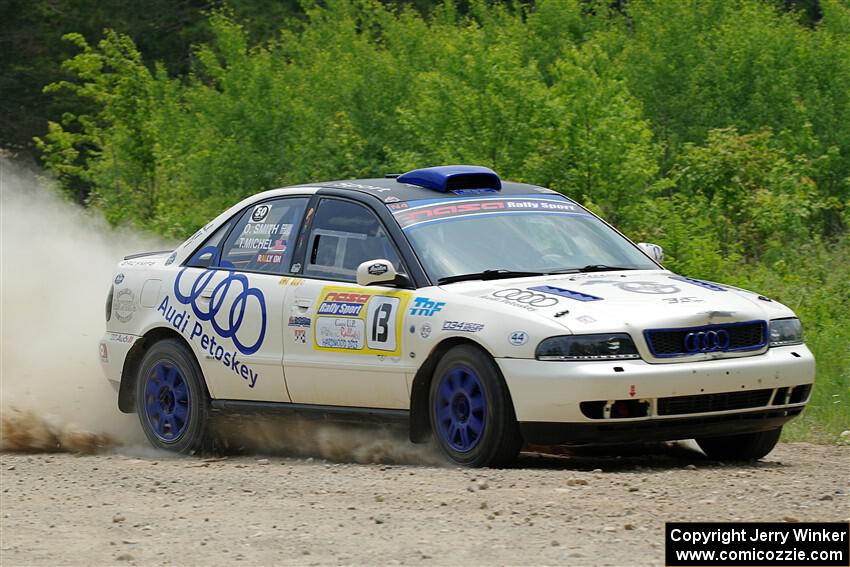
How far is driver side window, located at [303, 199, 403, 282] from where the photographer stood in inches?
322

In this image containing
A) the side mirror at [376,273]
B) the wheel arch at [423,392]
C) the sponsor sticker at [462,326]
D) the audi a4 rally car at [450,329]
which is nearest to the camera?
the audi a4 rally car at [450,329]

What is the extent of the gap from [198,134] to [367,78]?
11.3ft

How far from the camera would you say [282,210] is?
29.0 feet

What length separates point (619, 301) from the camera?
23.7ft

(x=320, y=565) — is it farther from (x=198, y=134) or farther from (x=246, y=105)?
(x=198, y=134)

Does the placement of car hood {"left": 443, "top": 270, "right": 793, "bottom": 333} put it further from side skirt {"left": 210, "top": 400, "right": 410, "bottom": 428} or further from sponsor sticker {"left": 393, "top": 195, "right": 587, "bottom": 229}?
side skirt {"left": 210, "top": 400, "right": 410, "bottom": 428}

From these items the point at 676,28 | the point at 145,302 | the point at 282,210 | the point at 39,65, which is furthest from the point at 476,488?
the point at 39,65

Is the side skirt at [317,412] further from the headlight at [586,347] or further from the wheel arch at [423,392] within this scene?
the headlight at [586,347]

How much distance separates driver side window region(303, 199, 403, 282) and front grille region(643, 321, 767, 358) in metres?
1.69

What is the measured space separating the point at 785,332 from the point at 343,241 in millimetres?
2562

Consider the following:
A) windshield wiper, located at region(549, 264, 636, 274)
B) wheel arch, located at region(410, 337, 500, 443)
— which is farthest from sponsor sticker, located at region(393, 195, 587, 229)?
wheel arch, located at region(410, 337, 500, 443)

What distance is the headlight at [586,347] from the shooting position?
6906 millimetres

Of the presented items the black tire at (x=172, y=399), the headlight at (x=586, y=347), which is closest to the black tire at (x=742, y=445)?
the headlight at (x=586, y=347)

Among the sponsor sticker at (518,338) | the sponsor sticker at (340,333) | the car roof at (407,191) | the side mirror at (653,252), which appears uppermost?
the car roof at (407,191)
